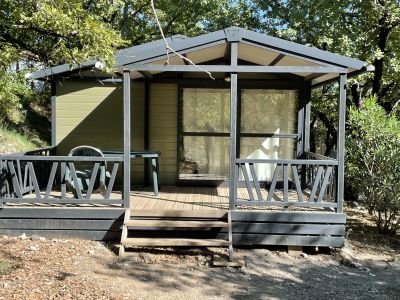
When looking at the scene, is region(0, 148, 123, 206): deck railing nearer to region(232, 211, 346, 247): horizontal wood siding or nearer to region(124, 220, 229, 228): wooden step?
region(124, 220, 229, 228): wooden step

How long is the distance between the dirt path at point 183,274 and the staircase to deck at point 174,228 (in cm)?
20

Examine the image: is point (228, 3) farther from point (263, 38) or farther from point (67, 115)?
point (263, 38)

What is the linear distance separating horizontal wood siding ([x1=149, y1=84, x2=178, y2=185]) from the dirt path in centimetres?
264

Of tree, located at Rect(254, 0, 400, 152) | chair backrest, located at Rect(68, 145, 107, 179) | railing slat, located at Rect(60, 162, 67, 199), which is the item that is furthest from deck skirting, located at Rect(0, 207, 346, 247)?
tree, located at Rect(254, 0, 400, 152)

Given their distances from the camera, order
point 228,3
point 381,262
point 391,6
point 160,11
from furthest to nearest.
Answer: point 160,11
point 228,3
point 391,6
point 381,262

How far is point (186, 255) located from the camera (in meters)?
5.86

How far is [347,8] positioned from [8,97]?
9.13 m

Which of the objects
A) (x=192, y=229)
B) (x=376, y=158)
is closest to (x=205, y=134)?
(x=192, y=229)

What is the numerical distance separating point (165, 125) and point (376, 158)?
12.8 ft

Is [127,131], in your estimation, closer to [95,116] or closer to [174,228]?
[174,228]

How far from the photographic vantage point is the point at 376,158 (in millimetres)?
7668

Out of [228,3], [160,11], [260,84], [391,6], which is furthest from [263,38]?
[160,11]

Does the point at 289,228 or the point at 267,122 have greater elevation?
the point at 267,122

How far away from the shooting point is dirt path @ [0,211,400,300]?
14.9ft
